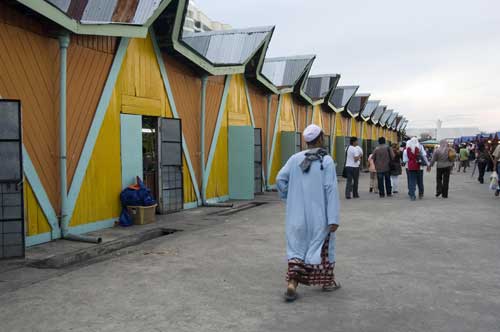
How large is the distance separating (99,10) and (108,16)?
274 millimetres

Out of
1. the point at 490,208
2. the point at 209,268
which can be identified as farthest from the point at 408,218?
the point at 209,268

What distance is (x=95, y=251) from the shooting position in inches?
280

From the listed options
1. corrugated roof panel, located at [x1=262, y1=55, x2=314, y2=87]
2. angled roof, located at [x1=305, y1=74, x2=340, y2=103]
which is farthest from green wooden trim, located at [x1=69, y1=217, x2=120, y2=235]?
angled roof, located at [x1=305, y1=74, x2=340, y2=103]

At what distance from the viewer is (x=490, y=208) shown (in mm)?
11680

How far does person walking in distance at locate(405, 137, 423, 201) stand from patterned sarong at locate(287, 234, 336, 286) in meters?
9.48

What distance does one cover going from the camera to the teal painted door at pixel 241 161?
46.4ft

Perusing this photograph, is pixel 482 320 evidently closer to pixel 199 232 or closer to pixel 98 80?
pixel 199 232

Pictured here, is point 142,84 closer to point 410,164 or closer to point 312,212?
point 312,212

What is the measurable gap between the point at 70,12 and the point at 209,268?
18.5 feet

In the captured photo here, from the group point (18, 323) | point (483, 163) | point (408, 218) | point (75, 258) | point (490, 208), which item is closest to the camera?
point (18, 323)

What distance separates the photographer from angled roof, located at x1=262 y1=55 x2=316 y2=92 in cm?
1964

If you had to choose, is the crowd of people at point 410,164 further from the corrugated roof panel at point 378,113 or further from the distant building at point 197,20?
the distant building at point 197,20

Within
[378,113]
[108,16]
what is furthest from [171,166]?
[378,113]

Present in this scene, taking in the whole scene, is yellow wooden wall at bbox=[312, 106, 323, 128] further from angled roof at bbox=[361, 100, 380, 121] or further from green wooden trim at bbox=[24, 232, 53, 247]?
green wooden trim at bbox=[24, 232, 53, 247]
